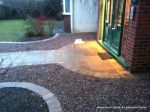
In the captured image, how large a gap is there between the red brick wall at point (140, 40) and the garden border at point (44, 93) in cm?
200

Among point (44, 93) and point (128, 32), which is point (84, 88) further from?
point (128, 32)

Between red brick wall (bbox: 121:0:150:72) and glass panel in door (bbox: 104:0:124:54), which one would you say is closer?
red brick wall (bbox: 121:0:150:72)

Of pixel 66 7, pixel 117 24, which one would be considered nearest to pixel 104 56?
pixel 117 24

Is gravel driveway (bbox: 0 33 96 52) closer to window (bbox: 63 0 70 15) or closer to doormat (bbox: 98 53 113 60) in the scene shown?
doormat (bbox: 98 53 113 60)

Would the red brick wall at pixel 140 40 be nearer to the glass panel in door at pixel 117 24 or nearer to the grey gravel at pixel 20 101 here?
the glass panel in door at pixel 117 24

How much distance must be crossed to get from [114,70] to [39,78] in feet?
5.78

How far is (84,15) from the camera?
386 inches

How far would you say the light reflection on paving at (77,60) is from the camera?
16.0 ft

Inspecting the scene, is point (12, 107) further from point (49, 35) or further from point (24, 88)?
point (49, 35)

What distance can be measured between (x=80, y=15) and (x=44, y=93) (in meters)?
6.52

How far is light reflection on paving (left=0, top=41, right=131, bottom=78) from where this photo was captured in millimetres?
4885

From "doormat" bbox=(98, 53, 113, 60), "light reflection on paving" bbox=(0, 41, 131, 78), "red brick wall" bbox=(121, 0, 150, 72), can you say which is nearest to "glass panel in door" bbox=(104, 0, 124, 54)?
"doormat" bbox=(98, 53, 113, 60)

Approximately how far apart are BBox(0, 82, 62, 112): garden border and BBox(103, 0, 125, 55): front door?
2.63 meters

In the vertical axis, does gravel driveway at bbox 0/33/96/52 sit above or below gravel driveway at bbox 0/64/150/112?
above
